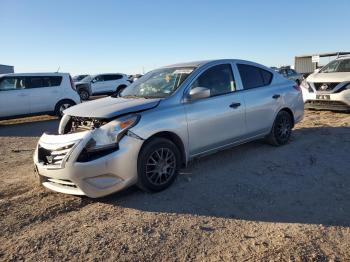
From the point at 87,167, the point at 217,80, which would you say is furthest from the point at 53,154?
the point at 217,80

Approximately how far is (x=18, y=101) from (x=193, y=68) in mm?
9388

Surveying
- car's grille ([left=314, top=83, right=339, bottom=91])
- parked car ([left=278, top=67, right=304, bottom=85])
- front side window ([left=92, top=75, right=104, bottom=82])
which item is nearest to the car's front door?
car's grille ([left=314, top=83, right=339, bottom=91])

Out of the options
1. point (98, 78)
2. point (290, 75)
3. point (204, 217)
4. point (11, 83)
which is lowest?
point (204, 217)

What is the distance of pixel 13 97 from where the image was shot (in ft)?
42.7

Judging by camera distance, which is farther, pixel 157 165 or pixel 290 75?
pixel 290 75

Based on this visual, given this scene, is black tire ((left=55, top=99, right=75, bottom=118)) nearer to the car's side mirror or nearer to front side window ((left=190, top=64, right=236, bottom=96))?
front side window ((left=190, top=64, right=236, bottom=96))

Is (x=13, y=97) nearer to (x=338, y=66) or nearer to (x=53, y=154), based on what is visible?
(x=53, y=154)

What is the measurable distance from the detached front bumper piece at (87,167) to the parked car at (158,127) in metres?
0.01

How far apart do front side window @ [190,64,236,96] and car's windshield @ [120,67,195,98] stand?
22 cm

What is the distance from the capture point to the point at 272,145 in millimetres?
7027

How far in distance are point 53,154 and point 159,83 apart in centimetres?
198

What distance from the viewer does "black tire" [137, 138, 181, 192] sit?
183 inches

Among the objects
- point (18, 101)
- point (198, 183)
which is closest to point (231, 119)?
point (198, 183)

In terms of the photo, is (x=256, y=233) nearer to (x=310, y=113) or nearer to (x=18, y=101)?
(x=310, y=113)
